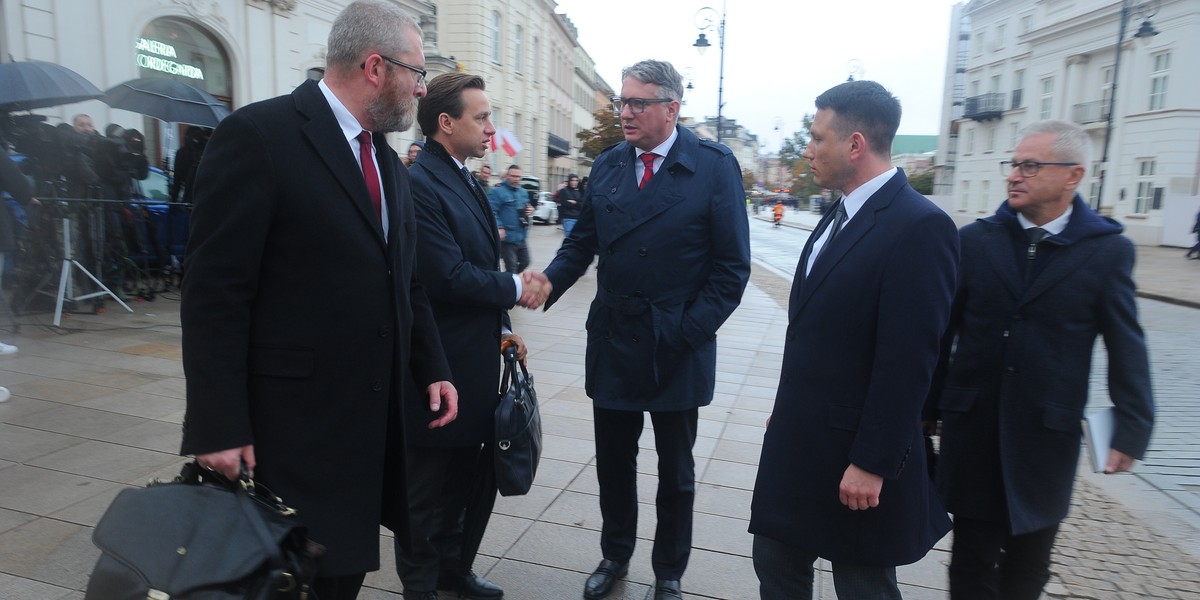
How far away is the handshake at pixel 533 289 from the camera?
3027 mm

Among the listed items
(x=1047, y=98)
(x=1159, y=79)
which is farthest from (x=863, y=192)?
(x=1047, y=98)

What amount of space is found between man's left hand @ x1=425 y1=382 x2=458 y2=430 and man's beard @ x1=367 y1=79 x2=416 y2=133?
819 mm

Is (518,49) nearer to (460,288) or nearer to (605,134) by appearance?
(605,134)

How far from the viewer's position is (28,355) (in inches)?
248

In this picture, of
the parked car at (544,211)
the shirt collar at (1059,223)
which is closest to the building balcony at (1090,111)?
the parked car at (544,211)

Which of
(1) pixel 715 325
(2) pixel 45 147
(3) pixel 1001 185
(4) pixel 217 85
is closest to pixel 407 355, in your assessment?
(1) pixel 715 325

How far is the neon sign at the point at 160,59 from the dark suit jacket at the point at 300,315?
11889mm

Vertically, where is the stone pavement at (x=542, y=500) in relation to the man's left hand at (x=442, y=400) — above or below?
below

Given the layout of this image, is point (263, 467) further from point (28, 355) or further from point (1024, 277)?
point (28, 355)

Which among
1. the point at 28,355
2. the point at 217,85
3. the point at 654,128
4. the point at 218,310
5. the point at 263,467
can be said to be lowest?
the point at 28,355

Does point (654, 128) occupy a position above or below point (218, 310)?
above

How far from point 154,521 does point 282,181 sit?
0.82 metres

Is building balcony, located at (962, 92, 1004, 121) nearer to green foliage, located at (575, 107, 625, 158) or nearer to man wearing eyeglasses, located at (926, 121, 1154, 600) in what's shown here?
green foliage, located at (575, 107, 625, 158)

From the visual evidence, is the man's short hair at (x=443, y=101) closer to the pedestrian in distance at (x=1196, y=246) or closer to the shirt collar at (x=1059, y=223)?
the shirt collar at (x=1059, y=223)
